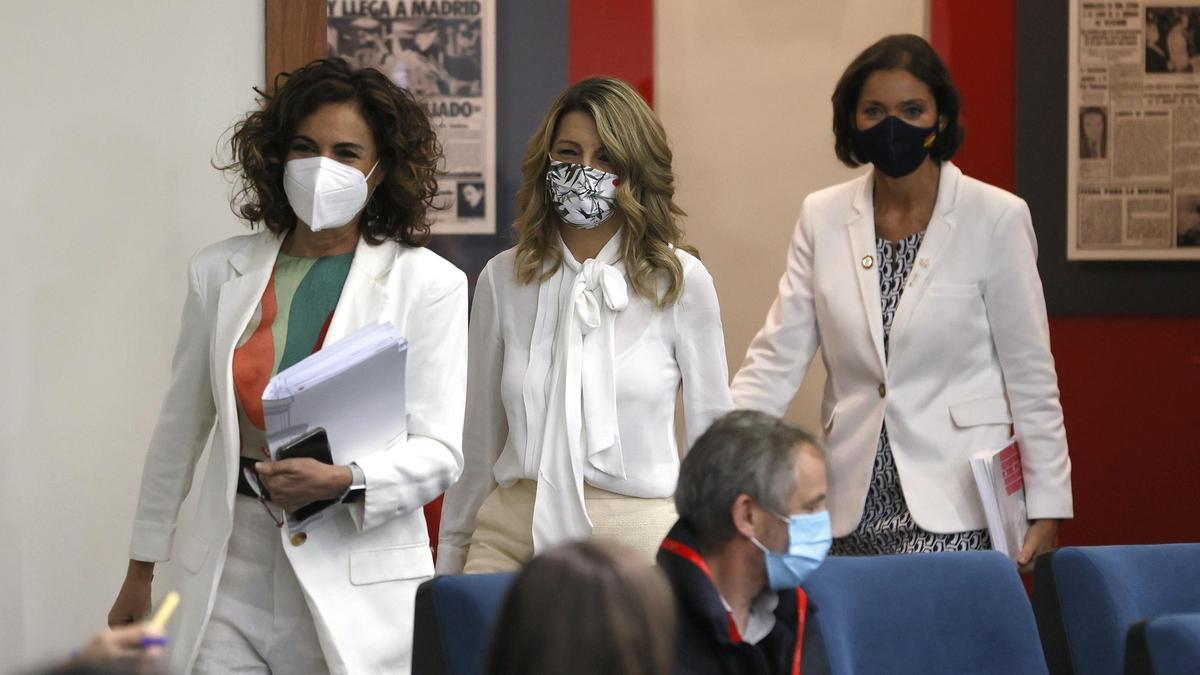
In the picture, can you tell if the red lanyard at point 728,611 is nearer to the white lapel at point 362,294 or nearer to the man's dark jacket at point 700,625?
the man's dark jacket at point 700,625

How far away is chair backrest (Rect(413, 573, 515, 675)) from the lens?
2754 millimetres

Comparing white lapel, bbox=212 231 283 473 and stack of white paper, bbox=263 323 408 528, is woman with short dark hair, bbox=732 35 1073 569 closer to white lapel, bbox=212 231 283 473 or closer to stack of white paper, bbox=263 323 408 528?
stack of white paper, bbox=263 323 408 528

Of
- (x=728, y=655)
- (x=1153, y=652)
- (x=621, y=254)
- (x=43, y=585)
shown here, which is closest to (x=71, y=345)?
(x=43, y=585)

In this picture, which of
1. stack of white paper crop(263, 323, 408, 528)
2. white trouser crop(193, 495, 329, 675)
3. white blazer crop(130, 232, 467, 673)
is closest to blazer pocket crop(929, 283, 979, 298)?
white blazer crop(130, 232, 467, 673)

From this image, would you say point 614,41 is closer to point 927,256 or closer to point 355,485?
point 927,256

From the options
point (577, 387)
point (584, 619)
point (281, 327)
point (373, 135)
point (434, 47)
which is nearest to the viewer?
point (584, 619)

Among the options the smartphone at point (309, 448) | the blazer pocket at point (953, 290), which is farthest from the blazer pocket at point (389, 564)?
the blazer pocket at point (953, 290)

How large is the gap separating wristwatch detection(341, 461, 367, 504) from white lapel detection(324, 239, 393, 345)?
275 mm

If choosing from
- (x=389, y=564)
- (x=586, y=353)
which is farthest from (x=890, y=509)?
(x=389, y=564)

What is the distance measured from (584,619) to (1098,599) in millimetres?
1752

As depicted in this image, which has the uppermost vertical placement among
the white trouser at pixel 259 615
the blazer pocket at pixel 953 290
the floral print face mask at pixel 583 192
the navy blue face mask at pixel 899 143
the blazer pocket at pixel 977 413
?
the navy blue face mask at pixel 899 143

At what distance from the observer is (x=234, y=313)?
320 cm

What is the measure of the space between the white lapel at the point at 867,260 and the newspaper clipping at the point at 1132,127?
1.27m

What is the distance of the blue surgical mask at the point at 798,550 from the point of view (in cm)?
265
